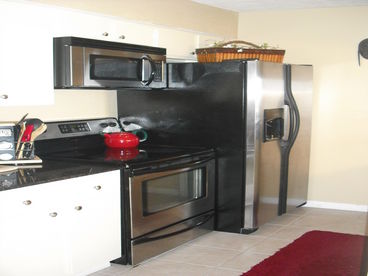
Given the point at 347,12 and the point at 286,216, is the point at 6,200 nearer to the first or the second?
the point at 286,216

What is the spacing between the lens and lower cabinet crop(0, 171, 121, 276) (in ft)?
8.10

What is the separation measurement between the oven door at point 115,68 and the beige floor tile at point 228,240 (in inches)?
47.7

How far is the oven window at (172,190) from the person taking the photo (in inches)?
126

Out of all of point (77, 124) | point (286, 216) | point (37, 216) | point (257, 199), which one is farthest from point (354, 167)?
point (37, 216)

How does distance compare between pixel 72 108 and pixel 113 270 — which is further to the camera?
pixel 72 108

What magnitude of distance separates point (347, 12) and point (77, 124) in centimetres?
270

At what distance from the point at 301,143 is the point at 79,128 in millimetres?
1994

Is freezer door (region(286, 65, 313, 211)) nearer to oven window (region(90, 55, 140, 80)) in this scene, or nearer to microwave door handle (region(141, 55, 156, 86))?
microwave door handle (region(141, 55, 156, 86))

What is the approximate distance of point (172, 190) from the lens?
3445 millimetres

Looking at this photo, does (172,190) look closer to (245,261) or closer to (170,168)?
(170,168)

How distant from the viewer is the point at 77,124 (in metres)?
3.65

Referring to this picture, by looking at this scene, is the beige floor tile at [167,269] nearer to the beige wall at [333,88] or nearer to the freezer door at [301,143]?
the freezer door at [301,143]

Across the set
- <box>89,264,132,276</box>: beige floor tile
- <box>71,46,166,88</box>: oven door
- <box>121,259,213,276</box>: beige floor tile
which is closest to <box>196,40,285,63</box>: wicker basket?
<box>71,46,166,88</box>: oven door

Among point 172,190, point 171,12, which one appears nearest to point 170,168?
point 172,190
